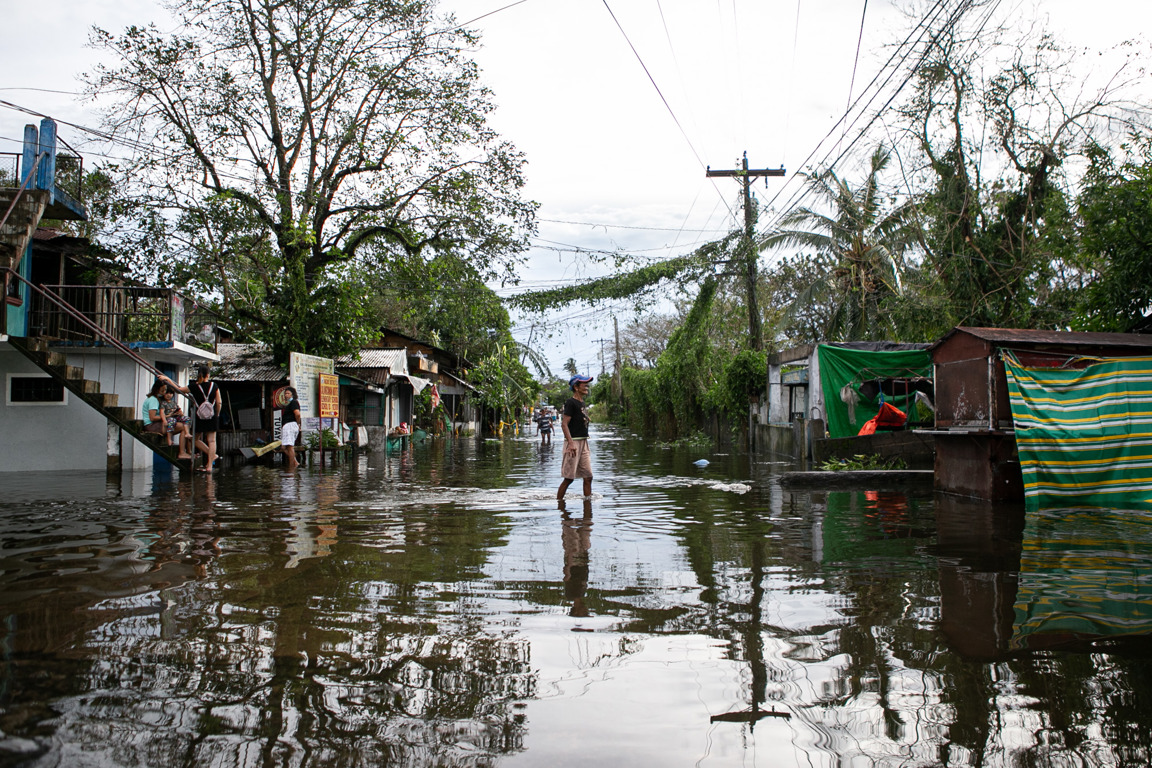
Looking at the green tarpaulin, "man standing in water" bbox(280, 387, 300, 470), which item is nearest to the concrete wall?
"man standing in water" bbox(280, 387, 300, 470)

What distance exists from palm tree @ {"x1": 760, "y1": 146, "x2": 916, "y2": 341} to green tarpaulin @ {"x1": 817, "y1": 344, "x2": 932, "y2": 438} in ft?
15.2

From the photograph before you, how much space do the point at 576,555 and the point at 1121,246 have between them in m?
11.0

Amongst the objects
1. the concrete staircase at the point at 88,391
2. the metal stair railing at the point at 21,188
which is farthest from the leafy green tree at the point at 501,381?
the concrete staircase at the point at 88,391

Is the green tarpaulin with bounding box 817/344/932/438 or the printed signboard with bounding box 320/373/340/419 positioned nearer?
the green tarpaulin with bounding box 817/344/932/438

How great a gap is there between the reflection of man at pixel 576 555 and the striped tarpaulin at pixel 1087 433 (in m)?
5.58

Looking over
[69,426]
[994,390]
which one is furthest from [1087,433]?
[69,426]

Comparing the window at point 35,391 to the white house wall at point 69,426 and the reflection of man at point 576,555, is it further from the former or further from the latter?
the reflection of man at point 576,555

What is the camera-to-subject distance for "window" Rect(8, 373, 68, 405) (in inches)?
664

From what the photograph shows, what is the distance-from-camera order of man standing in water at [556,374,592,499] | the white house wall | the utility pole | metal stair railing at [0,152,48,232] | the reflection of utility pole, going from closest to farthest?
the reflection of utility pole
man standing in water at [556,374,592,499]
metal stair railing at [0,152,48,232]
the white house wall
the utility pole

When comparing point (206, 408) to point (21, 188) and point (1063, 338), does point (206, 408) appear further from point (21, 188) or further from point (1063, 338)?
point (1063, 338)

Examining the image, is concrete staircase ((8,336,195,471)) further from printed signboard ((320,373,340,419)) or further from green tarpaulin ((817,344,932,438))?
green tarpaulin ((817,344,932,438))

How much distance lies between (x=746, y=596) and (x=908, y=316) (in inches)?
632

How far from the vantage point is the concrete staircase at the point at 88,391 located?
14.0 metres

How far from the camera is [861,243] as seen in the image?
75.8 ft
